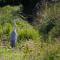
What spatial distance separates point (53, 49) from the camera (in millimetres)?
5402

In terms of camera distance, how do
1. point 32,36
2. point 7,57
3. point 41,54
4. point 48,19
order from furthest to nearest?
point 48,19 < point 32,36 < point 7,57 < point 41,54

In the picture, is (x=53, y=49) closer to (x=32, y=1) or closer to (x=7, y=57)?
(x=7, y=57)

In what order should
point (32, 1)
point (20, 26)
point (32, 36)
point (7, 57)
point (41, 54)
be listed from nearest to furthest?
point (41, 54), point (7, 57), point (32, 36), point (20, 26), point (32, 1)

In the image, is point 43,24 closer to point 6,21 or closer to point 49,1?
point 6,21

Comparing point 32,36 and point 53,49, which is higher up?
point 53,49

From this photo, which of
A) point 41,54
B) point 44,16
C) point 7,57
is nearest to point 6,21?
point 44,16

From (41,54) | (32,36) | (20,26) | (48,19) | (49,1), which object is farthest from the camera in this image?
(49,1)

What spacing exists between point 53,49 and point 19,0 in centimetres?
1339

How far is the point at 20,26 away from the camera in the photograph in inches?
456

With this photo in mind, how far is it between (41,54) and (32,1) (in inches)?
502

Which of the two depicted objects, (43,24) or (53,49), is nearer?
(53,49)

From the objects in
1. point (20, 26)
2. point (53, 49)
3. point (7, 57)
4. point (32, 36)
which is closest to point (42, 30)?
point (32, 36)

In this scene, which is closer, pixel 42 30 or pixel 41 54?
pixel 41 54

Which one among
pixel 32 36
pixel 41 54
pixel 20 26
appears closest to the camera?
pixel 41 54
